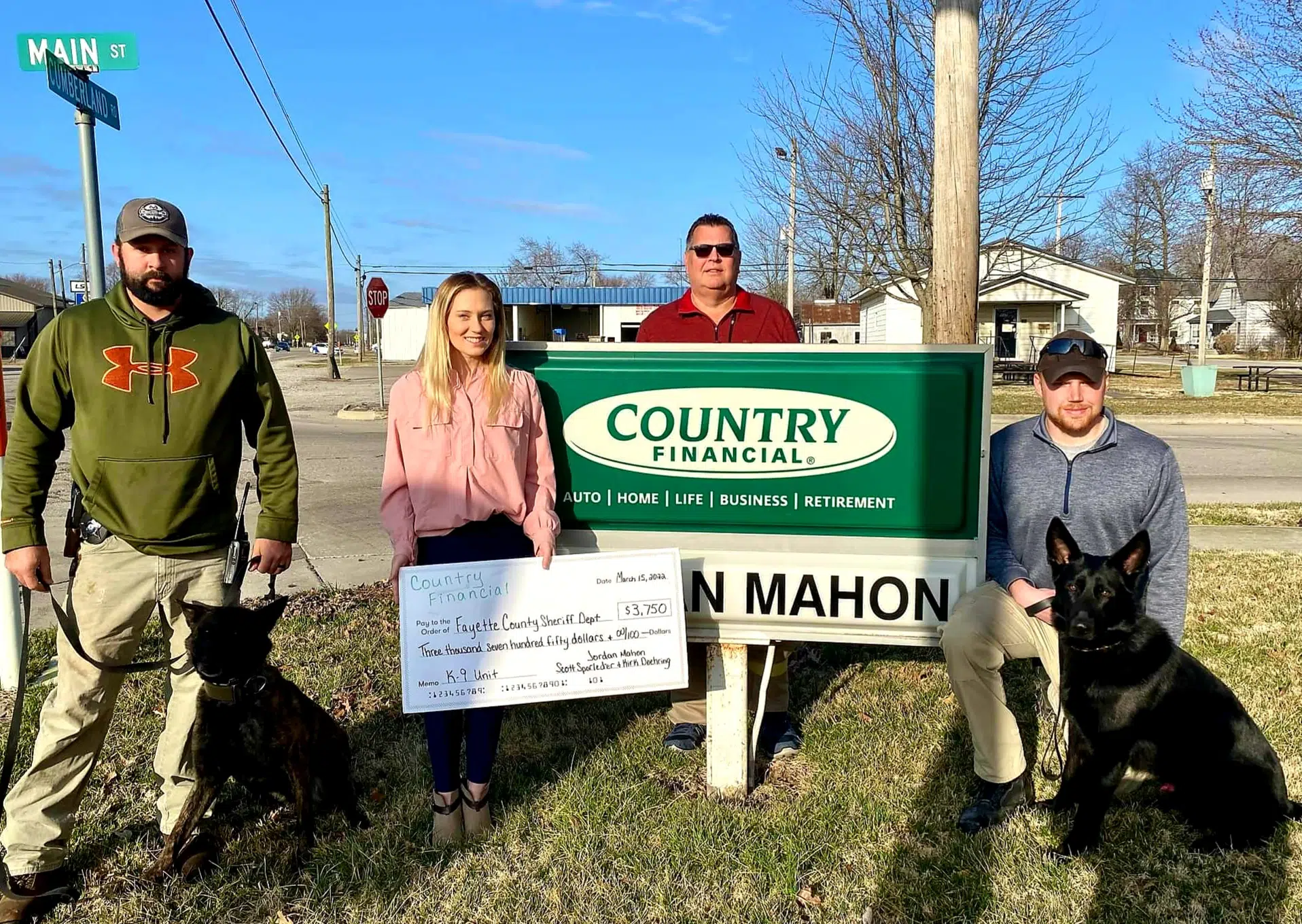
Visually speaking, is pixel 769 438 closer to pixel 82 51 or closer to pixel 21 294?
pixel 82 51

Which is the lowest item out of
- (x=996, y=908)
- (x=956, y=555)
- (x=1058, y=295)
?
(x=996, y=908)

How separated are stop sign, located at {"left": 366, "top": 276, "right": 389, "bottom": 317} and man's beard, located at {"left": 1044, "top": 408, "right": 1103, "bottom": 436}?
57.2 feet

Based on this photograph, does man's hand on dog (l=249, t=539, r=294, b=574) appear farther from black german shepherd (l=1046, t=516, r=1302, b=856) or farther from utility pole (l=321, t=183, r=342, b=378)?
utility pole (l=321, t=183, r=342, b=378)

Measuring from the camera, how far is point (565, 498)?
10.6 ft

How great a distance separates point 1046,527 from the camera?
3098 millimetres

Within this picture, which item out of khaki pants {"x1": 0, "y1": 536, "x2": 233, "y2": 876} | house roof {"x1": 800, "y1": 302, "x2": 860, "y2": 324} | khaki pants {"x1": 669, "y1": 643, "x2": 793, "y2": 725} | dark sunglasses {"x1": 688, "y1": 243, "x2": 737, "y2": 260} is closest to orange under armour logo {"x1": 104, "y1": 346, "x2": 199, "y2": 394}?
khaki pants {"x1": 0, "y1": 536, "x2": 233, "y2": 876}

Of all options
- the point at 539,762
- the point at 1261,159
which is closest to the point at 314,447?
the point at 539,762

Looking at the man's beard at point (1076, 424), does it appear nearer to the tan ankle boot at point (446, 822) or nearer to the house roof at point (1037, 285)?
the tan ankle boot at point (446, 822)

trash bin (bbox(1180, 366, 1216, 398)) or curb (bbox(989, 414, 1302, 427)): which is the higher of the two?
trash bin (bbox(1180, 366, 1216, 398))

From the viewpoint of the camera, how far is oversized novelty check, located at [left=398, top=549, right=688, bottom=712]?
2.92m

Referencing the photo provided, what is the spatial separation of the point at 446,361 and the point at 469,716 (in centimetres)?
117

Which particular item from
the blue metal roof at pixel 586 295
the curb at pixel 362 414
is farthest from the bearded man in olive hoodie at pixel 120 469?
the blue metal roof at pixel 586 295

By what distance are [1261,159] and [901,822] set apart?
15.6 m

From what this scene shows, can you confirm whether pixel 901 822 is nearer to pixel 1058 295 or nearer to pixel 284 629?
pixel 284 629
